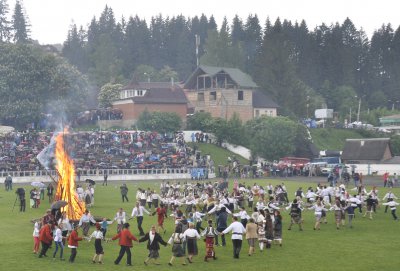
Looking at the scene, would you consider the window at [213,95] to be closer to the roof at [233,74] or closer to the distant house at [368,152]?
the roof at [233,74]

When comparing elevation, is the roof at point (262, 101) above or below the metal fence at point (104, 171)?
above

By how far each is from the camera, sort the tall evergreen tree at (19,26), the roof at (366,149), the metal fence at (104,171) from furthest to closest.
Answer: the tall evergreen tree at (19,26) < the roof at (366,149) < the metal fence at (104,171)

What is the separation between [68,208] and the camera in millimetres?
35438

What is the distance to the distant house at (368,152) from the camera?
274ft

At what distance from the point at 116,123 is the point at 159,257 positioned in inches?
3207

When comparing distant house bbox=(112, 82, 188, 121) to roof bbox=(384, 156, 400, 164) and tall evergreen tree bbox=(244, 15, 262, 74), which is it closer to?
roof bbox=(384, 156, 400, 164)

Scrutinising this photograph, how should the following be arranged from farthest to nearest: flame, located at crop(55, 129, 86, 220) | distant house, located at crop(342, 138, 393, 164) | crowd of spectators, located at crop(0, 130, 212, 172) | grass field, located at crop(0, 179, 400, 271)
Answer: distant house, located at crop(342, 138, 393, 164)
crowd of spectators, located at crop(0, 130, 212, 172)
flame, located at crop(55, 129, 86, 220)
grass field, located at crop(0, 179, 400, 271)

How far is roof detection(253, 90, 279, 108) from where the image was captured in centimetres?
11675

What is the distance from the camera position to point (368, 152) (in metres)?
85.1

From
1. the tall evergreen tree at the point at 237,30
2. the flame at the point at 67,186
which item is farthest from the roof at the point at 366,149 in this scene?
the tall evergreen tree at the point at 237,30

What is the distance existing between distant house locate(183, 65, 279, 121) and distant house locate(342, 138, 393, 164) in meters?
27.8

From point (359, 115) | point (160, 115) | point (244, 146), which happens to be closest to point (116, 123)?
point (160, 115)

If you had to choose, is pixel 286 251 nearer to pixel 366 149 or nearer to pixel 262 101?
pixel 366 149

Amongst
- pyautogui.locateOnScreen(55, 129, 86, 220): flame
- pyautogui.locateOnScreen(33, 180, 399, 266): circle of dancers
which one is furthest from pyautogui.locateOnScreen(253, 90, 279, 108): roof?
pyautogui.locateOnScreen(55, 129, 86, 220): flame
